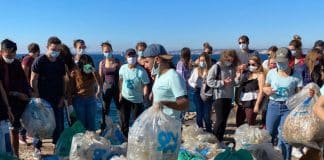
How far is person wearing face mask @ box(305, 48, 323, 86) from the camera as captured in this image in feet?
23.9

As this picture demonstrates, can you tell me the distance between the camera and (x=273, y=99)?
6266 millimetres

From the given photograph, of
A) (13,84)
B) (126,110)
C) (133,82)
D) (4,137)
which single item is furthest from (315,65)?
(4,137)

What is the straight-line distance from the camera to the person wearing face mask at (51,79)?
656cm

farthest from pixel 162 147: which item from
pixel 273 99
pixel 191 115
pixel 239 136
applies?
pixel 191 115

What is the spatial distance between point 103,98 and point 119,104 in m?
0.47

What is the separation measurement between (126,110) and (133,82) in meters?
0.51

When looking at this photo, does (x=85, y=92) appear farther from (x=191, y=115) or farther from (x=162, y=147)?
(x=191, y=115)

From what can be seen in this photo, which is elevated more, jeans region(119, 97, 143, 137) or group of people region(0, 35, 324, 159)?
group of people region(0, 35, 324, 159)

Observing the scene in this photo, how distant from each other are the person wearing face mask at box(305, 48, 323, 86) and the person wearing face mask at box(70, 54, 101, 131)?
3200 millimetres

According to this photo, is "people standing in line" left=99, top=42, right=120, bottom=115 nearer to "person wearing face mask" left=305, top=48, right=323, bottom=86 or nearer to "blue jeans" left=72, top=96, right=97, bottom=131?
"blue jeans" left=72, top=96, right=97, bottom=131

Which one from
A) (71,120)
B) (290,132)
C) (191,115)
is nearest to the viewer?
(290,132)

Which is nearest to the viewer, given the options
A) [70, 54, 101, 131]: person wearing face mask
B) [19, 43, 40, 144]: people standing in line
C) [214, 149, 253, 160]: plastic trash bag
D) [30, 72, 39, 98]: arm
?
[214, 149, 253, 160]: plastic trash bag

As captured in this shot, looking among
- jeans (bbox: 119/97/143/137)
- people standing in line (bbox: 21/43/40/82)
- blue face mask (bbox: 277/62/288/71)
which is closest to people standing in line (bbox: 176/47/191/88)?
jeans (bbox: 119/97/143/137)

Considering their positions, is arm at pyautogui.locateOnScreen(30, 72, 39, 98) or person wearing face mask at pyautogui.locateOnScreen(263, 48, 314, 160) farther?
arm at pyautogui.locateOnScreen(30, 72, 39, 98)
